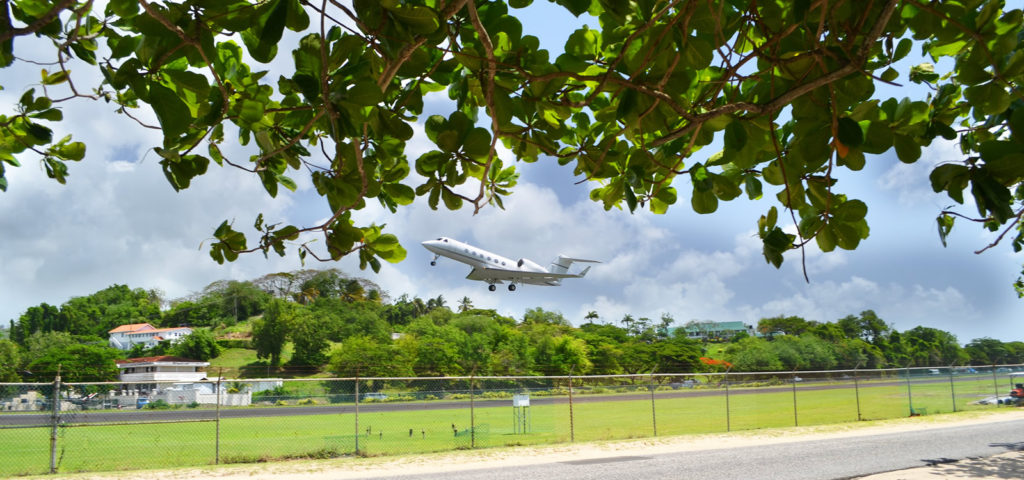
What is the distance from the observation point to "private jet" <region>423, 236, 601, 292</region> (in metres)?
30.0

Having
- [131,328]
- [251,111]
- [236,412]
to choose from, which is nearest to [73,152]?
[251,111]

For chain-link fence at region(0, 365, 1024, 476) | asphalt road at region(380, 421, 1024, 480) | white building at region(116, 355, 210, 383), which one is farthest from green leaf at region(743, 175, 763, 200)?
white building at region(116, 355, 210, 383)

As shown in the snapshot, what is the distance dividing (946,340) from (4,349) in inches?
3480

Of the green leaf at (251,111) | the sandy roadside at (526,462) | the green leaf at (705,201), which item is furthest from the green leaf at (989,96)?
the sandy roadside at (526,462)

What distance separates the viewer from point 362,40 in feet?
3.86

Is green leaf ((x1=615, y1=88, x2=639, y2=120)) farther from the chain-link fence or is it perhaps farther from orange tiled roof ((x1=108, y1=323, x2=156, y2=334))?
orange tiled roof ((x1=108, y1=323, x2=156, y2=334))

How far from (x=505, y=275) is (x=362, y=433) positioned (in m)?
18.5

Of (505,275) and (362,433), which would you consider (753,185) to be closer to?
(362,433)

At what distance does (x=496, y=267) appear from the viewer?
31703 mm

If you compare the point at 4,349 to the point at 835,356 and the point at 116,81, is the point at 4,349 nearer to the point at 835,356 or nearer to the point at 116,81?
the point at 116,81

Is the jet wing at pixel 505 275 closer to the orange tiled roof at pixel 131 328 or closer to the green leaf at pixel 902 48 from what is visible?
the green leaf at pixel 902 48

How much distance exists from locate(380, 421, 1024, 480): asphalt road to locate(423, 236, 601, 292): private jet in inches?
666

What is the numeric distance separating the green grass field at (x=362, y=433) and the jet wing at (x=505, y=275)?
922 cm

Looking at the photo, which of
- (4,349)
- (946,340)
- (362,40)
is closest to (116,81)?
→ (362,40)
